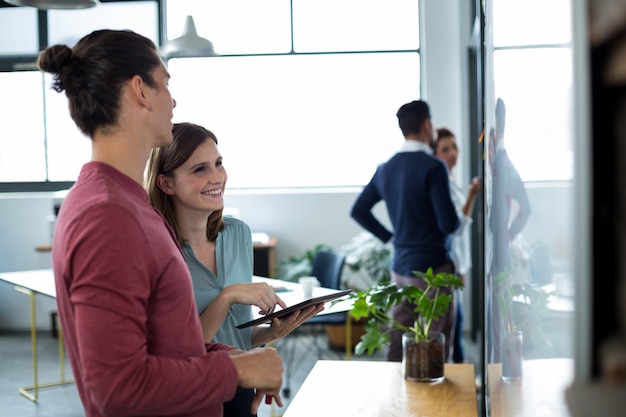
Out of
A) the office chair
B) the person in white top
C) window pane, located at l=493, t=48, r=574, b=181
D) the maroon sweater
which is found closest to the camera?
window pane, located at l=493, t=48, r=574, b=181

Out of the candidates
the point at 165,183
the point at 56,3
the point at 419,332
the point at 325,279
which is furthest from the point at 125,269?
the point at 325,279

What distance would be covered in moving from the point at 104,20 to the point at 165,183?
5389 millimetres

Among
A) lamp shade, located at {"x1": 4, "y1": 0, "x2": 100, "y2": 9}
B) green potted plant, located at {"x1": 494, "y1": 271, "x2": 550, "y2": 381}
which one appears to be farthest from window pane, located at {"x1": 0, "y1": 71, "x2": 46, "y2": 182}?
green potted plant, located at {"x1": 494, "y1": 271, "x2": 550, "y2": 381}

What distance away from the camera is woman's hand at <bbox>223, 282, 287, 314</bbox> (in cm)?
170

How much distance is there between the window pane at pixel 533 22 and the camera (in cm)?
47

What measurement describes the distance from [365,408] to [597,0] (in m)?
1.64

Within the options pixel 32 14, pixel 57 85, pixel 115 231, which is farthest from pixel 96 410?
pixel 32 14

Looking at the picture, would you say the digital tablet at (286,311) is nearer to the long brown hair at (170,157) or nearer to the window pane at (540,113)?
the long brown hair at (170,157)

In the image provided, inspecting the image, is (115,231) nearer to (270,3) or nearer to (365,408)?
(365,408)

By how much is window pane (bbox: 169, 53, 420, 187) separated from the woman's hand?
17.1 ft

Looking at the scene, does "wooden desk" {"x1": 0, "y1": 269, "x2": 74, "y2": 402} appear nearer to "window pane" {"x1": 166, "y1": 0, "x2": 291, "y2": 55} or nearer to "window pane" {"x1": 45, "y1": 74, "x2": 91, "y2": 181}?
"window pane" {"x1": 45, "y1": 74, "x2": 91, "y2": 181}

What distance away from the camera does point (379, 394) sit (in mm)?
2023

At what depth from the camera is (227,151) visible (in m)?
6.97

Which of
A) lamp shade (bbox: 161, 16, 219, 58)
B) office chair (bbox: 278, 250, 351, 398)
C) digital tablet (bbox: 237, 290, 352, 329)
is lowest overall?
office chair (bbox: 278, 250, 351, 398)
